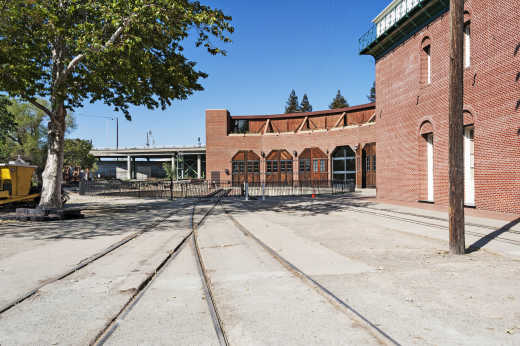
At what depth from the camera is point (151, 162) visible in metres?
85.0

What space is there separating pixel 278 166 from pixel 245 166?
4419mm

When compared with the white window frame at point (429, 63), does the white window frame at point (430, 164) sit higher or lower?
lower

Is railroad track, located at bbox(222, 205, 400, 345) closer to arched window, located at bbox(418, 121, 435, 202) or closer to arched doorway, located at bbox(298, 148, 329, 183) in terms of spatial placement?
arched window, located at bbox(418, 121, 435, 202)

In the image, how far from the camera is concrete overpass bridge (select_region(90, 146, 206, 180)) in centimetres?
6981

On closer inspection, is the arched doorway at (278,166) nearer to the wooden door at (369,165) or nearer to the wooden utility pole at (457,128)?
the wooden door at (369,165)

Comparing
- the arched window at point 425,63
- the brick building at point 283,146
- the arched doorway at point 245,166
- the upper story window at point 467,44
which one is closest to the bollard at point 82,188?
the brick building at point 283,146

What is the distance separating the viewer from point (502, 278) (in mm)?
4574

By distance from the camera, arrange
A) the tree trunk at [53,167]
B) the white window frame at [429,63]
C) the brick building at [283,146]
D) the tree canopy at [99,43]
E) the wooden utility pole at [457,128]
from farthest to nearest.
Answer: the brick building at [283,146]
the white window frame at [429,63]
the tree trunk at [53,167]
the tree canopy at [99,43]
the wooden utility pole at [457,128]

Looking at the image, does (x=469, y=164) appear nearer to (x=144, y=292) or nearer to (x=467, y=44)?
(x=467, y=44)

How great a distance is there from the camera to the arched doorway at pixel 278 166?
38688 mm

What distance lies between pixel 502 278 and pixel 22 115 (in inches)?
2200

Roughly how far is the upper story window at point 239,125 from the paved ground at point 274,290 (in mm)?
34186

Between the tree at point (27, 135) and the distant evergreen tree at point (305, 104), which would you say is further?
the distant evergreen tree at point (305, 104)

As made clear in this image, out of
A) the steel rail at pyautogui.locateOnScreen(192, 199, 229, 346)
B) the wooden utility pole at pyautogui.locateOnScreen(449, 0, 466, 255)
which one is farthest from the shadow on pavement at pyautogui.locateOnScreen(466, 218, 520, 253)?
the steel rail at pyautogui.locateOnScreen(192, 199, 229, 346)
